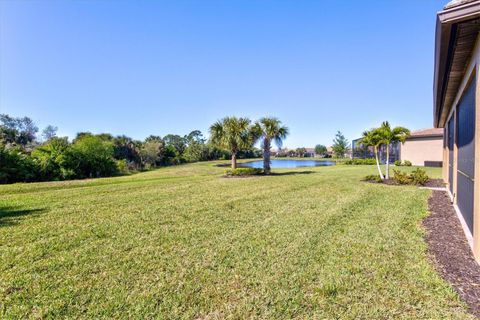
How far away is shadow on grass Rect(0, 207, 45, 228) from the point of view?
5.60 meters

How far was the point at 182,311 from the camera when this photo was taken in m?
2.39

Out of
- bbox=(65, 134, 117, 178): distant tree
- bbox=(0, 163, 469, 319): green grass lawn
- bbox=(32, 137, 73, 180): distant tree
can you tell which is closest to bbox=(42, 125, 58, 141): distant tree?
bbox=(65, 134, 117, 178): distant tree

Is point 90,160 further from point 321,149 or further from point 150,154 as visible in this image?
point 321,149

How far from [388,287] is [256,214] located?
3.74 m

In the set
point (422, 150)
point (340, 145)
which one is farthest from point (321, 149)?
point (422, 150)

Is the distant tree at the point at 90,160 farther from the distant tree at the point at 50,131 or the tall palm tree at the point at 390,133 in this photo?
the distant tree at the point at 50,131

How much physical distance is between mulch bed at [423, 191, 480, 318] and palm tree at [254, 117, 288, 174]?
11.6m

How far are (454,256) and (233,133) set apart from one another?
1441 cm

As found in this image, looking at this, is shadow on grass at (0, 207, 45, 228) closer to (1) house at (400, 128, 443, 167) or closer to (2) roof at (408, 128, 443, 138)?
Result: (1) house at (400, 128, 443, 167)

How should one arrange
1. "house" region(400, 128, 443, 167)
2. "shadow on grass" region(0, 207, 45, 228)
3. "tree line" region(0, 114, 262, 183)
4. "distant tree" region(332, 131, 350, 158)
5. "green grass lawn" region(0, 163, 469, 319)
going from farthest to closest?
"distant tree" region(332, 131, 350, 158), "house" region(400, 128, 443, 167), "tree line" region(0, 114, 262, 183), "shadow on grass" region(0, 207, 45, 228), "green grass lawn" region(0, 163, 469, 319)

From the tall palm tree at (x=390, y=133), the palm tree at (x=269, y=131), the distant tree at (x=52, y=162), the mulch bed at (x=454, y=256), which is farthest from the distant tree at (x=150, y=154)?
the mulch bed at (x=454, y=256)

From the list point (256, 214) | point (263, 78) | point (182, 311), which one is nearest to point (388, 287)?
point (182, 311)

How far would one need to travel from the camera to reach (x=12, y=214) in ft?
20.8

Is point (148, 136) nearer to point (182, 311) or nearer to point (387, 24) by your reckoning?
point (387, 24)
